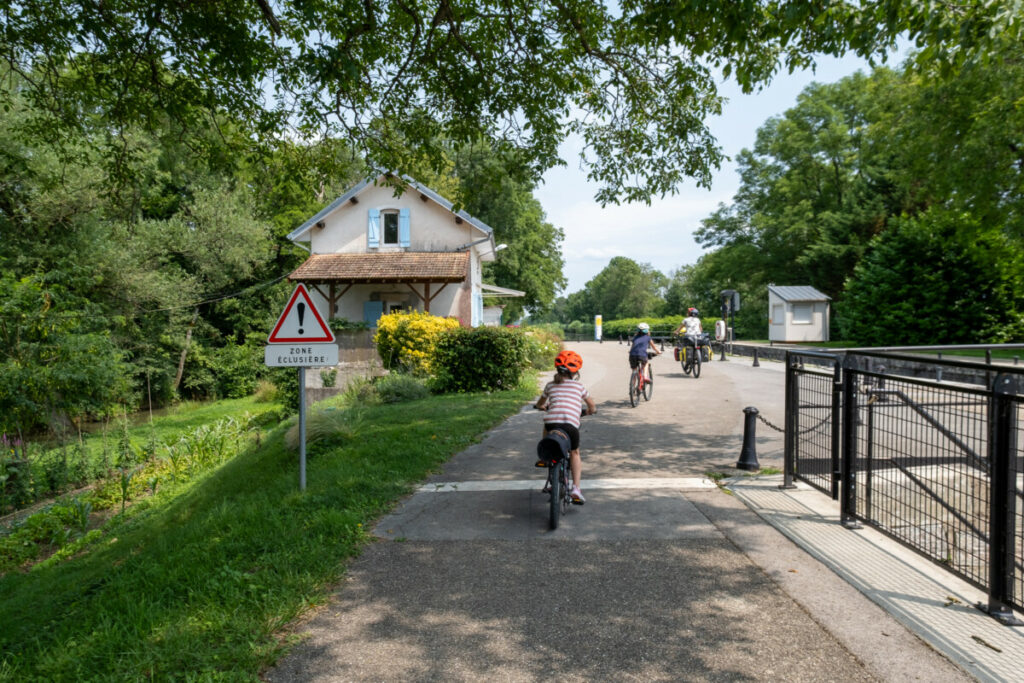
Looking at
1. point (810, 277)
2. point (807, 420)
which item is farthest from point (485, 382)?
point (810, 277)

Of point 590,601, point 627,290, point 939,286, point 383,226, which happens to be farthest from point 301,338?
point 627,290

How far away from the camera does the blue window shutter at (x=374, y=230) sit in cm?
2758

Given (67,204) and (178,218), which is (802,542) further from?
(178,218)

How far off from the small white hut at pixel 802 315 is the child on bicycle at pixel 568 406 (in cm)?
3400

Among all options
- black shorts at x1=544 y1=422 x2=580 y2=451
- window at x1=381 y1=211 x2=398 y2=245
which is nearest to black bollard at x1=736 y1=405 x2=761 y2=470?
black shorts at x1=544 y1=422 x2=580 y2=451

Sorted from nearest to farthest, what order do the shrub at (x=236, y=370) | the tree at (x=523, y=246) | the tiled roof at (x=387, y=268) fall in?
1. the tiled roof at (x=387, y=268)
2. the shrub at (x=236, y=370)
3. the tree at (x=523, y=246)

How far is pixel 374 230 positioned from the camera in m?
27.7

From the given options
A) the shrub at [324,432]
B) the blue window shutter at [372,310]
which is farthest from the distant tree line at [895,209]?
the blue window shutter at [372,310]

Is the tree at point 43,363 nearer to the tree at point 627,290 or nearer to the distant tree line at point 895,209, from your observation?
the distant tree line at point 895,209

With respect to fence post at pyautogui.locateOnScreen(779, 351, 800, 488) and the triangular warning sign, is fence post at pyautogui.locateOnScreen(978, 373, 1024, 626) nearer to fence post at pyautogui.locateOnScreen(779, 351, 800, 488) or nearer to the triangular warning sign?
fence post at pyautogui.locateOnScreen(779, 351, 800, 488)

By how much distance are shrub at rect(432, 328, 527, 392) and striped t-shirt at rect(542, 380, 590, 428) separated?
33.0 ft

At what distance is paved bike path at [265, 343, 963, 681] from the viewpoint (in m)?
3.30

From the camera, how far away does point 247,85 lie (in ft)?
28.3

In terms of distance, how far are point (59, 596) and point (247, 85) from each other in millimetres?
6332
